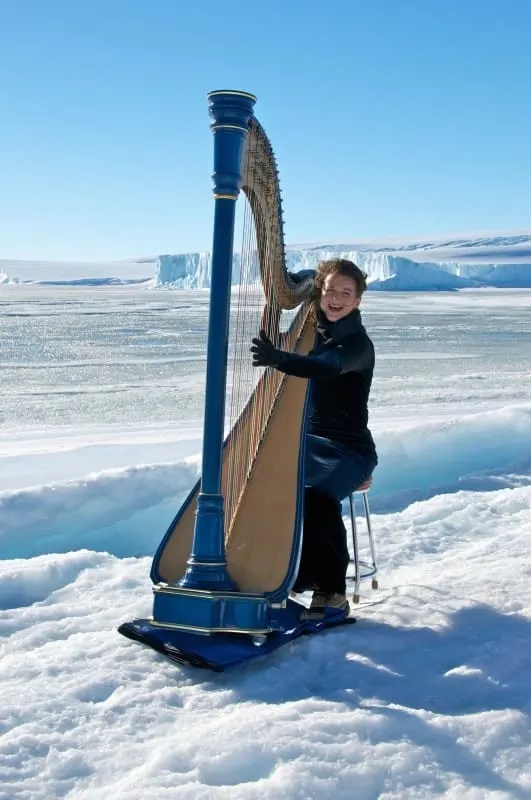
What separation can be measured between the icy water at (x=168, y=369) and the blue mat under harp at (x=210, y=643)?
495cm

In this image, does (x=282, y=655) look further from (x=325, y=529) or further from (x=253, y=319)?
(x=253, y=319)

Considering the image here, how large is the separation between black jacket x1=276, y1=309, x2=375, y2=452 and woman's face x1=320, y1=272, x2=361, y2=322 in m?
0.03

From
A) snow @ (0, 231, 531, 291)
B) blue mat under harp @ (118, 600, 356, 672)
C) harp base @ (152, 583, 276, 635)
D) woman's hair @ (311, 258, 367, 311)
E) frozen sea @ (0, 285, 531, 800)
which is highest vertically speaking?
snow @ (0, 231, 531, 291)

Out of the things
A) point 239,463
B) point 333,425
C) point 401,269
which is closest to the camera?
point 239,463

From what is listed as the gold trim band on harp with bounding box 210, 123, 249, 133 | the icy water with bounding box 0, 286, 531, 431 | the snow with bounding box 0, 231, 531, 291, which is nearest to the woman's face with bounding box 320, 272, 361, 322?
the gold trim band on harp with bounding box 210, 123, 249, 133

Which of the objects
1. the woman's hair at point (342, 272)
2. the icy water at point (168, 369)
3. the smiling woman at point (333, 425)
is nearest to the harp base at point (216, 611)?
the smiling woman at point (333, 425)

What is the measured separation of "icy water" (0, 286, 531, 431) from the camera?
824 cm

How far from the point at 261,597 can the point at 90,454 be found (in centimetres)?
326

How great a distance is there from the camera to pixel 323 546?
2.82 meters

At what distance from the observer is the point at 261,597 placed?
8.24 feet

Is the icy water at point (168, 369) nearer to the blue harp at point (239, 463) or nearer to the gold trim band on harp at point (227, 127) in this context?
the blue harp at point (239, 463)

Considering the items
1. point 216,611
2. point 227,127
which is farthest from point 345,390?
point 227,127

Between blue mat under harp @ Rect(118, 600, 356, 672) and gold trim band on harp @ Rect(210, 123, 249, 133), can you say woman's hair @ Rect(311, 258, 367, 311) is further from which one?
blue mat under harp @ Rect(118, 600, 356, 672)

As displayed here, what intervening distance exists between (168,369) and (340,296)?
834cm
